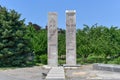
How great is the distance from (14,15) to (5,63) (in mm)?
4017

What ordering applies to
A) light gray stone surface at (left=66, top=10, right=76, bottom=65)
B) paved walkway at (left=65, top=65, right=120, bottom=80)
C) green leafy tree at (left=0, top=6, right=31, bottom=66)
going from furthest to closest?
green leafy tree at (left=0, top=6, right=31, bottom=66), light gray stone surface at (left=66, top=10, right=76, bottom=65), paved walkway at (left=65, top=65, right=120, bottom=80)

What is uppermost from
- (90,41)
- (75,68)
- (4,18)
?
(4,18)

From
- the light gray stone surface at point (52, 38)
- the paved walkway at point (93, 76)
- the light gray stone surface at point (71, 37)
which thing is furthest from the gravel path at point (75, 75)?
the light gray stone surface at point (52, 38)

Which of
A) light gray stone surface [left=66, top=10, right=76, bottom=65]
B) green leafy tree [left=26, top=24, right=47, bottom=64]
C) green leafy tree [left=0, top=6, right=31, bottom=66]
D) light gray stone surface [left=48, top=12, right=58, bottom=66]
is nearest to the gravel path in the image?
light gray stone surface [left=66, top=10, right=76, bottom=65]

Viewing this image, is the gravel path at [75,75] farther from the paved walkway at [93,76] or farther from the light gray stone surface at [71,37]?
the light gray stone surface at [71,37]

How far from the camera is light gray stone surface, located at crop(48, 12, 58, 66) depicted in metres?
22.9

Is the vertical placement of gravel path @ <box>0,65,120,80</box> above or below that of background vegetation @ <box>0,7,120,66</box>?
below

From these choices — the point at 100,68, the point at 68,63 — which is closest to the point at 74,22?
the point at 68,63

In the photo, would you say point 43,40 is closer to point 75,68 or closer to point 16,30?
point 16,30

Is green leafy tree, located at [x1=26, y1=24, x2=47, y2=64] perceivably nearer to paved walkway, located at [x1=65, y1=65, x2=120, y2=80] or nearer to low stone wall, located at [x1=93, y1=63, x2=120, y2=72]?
low stone wall, located at [x1=93, y1=63, x2=120, y2=72]

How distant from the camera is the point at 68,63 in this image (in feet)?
74.8

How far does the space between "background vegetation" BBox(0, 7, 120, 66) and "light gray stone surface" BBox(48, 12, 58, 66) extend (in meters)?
3.04

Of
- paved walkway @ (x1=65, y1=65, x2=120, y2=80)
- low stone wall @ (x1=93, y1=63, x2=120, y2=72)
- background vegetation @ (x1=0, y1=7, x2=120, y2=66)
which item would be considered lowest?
paved walkway @ (x1=65, y1=65, x2=120, y2=80)

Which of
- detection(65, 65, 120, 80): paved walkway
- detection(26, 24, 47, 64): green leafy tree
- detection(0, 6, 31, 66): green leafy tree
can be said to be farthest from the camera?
detection(26, 24, 47, 64): green leafy tree
